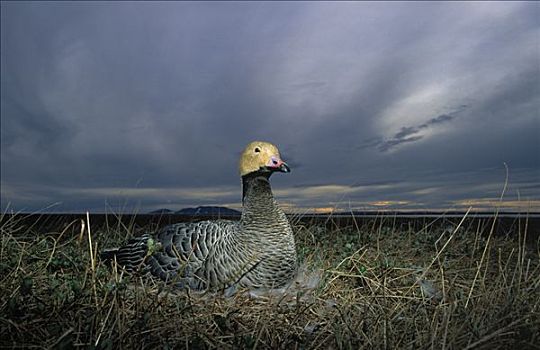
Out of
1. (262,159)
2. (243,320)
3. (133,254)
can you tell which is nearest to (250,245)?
(262,159)

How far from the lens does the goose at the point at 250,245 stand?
520cm

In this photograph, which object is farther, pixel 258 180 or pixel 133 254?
pixel 133 254

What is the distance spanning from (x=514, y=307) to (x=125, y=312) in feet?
9.35

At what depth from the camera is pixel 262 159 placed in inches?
207

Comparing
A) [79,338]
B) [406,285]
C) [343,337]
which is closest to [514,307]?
[343,337]

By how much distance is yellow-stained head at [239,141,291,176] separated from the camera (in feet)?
17.1

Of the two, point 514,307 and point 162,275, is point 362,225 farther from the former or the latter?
point 514,307

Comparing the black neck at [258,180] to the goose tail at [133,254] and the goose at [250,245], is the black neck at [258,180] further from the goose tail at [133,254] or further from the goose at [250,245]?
the goose tail at [133,254]

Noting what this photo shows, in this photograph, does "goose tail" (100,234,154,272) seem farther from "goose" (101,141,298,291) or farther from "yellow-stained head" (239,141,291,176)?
"yellow-stained head" (239,141,291,176)

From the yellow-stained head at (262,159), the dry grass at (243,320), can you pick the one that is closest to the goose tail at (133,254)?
the dry grass at (243,320)

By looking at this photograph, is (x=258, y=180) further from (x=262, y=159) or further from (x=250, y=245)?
(x=250, y=245)

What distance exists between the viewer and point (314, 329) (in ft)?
12.5

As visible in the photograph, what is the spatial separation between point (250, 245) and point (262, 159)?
2.99 feet

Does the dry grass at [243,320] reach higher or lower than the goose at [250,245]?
lower
